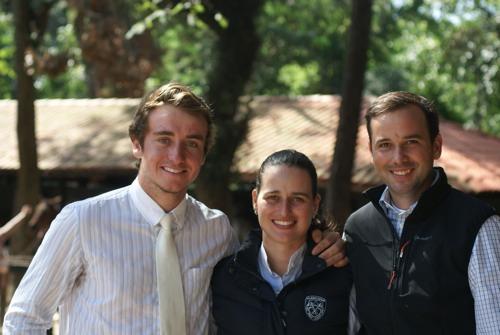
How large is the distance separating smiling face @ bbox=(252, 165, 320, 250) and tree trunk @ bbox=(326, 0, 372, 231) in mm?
4858

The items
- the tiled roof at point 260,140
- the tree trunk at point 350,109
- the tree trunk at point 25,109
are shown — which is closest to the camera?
the tree trunk at point 350,109

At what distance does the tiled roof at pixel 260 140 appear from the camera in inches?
502

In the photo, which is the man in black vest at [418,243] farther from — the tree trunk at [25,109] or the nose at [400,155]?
the tree trunk at [25,109]

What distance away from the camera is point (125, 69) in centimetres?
1552

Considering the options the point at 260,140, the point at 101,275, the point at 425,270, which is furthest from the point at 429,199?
the point at 260,140

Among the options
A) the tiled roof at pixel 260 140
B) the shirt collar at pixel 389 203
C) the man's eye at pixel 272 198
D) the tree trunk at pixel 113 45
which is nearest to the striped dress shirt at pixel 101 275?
the man's eye at pixel 272 198

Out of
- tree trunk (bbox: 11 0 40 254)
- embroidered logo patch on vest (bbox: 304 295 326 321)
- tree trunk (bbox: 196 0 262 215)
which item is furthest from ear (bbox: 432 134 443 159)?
tree trunk (bbox: 11 0 40 254)

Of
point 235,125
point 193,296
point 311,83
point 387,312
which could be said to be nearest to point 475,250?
point 387,312

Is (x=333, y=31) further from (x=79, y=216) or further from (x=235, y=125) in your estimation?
(x=79, y=216)

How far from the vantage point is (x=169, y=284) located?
3057 millimetres

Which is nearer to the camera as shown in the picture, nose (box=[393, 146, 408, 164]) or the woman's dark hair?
nose (box=[393, 146, 408, 164])

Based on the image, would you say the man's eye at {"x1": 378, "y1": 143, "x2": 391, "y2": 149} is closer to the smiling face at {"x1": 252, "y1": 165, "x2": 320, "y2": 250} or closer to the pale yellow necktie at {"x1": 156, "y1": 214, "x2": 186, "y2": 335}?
the smiling face at {"x1": 252, "y1": 165, "x2": 320, "y2": 250}

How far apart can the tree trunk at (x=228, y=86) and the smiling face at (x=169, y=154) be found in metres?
7.94

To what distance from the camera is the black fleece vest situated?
288 centimetres
